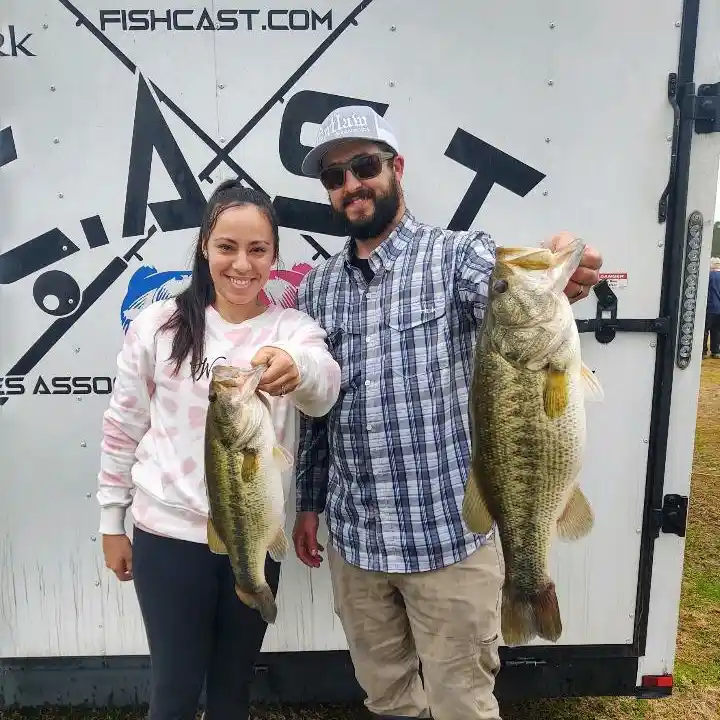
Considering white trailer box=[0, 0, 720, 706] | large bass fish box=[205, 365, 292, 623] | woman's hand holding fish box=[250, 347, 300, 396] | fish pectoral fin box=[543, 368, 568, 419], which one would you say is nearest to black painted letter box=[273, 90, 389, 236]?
white trailer box=[0, 0, 720, 706]

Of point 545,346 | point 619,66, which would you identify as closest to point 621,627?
point 545,346

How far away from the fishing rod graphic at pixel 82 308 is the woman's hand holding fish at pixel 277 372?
979mm

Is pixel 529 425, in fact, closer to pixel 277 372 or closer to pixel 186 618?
pixel 277 372

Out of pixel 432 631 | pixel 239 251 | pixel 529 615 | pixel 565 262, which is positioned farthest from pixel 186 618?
pixel 565 262

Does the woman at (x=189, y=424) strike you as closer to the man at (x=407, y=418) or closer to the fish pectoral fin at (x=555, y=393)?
the man at (x=407, y=418)

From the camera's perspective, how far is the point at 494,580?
6.34ft

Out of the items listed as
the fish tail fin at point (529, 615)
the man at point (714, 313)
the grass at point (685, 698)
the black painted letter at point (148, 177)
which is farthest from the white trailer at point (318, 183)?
the man at point (714, 313)

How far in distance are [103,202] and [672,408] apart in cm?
249

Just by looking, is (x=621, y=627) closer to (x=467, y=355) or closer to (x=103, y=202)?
(x=467, y=355)

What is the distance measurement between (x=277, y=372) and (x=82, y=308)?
1.15 metres

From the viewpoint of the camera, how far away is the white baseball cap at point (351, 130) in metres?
1.92

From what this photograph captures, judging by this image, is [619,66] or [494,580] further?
[619,66]

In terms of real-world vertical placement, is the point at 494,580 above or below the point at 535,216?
below

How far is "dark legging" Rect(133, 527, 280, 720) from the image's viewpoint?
1.82 meters
